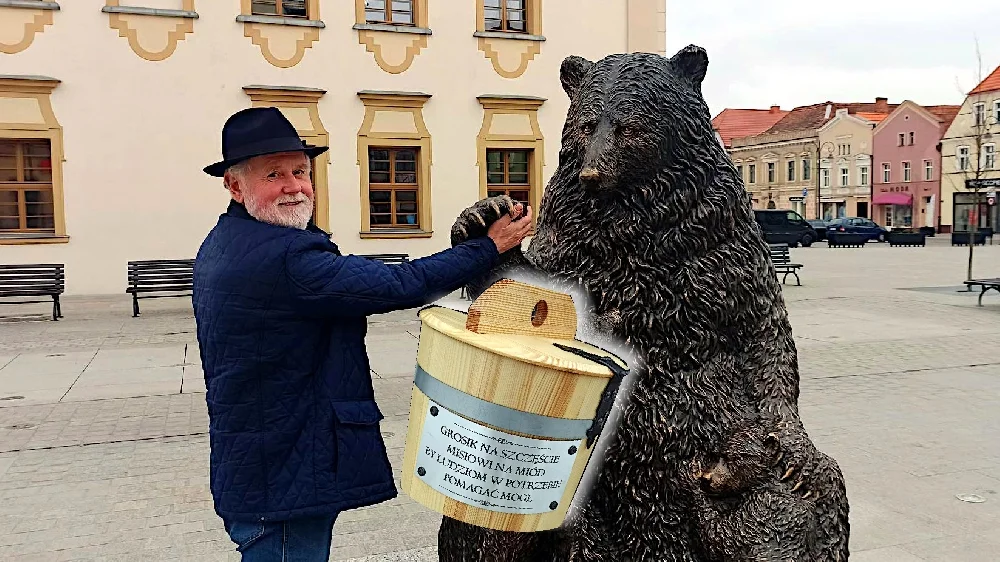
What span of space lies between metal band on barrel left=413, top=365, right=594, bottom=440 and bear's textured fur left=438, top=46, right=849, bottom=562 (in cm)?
42

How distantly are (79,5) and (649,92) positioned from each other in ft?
47.1

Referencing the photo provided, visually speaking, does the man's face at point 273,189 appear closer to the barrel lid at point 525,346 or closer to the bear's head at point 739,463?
the barrel lid at point 525,346

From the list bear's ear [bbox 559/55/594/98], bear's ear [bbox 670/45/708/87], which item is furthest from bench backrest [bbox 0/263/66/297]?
bear's ear [bbox 670/45/708/87]

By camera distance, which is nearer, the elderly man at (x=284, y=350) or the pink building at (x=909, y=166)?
the elderly man at (x=284, y=350)

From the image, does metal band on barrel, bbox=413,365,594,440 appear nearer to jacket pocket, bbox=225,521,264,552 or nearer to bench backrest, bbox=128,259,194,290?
jacket pocket, bbox=225,521,264,552

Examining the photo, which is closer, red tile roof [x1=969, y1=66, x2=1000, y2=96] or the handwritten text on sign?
the handwritten text on sign

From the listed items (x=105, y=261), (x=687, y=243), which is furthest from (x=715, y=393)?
Result: (x=105, y=261)

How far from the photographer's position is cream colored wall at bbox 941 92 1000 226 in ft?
133

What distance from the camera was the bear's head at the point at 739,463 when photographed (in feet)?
5.96

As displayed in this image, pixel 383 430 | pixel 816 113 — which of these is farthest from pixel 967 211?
pixel 383 430

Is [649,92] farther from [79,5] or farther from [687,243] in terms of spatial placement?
[79,5]

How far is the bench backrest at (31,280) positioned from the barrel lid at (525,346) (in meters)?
11.9

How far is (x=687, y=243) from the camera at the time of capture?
6.24 ft

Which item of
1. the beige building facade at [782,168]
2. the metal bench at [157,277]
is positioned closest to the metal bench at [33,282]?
the metal bench at [157,277]
